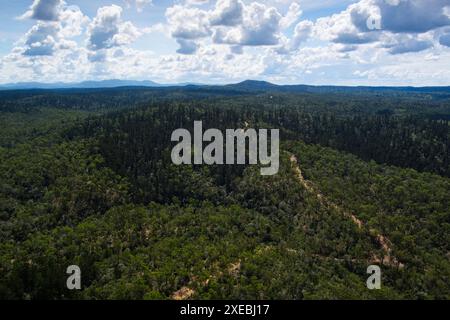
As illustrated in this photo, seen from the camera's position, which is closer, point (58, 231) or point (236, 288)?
point (236, 288)

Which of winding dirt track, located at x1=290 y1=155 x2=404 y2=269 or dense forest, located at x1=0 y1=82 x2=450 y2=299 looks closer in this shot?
dense forest, located at x1=0 y1=82 x2=450 y2=299

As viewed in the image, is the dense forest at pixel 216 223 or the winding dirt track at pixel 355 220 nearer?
the dense forest at pixel 216 223

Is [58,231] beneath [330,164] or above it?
beneath

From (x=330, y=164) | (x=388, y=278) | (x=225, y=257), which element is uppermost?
(x=330, y=164)

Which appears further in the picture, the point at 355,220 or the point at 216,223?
the point at 355,220
